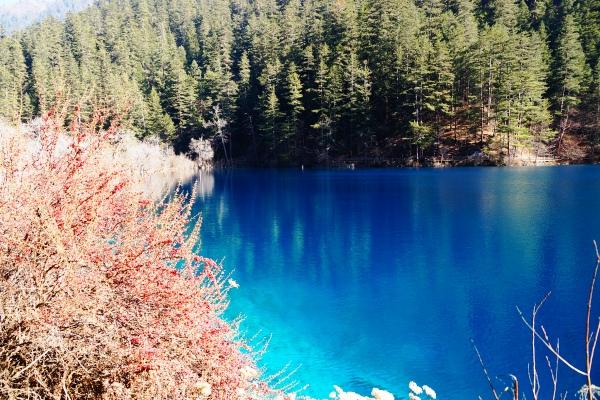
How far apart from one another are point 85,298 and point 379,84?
56649 mm

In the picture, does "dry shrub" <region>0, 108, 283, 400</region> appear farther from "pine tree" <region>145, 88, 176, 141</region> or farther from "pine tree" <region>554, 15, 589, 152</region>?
"pine tree" <region>145, 88, 176, 141</region>

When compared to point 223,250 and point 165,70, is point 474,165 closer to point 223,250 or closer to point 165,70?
point 223,250

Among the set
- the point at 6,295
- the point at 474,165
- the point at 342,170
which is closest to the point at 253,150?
the point at 342,170

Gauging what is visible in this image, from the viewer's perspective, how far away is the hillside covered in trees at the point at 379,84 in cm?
4947

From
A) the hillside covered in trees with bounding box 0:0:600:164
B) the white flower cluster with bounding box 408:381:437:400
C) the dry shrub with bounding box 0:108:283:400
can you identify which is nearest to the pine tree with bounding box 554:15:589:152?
the hillside covered in trees with bounding box 0:0:600:164

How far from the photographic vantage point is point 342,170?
169 ft

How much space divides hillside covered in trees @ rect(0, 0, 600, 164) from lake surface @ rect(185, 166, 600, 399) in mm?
21907

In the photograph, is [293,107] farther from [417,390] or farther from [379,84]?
[417,390]

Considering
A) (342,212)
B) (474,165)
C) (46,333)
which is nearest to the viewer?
(46,333)

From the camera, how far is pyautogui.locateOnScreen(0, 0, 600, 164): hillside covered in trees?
49469 mm

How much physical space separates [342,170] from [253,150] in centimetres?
1850

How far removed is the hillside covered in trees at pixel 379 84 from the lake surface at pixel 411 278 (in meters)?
21.9

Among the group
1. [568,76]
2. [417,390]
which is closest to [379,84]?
[568,76]

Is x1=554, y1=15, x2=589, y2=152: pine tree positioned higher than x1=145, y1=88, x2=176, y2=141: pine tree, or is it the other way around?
x1=554, y1=15, x2=589, y2=152: pine tree
